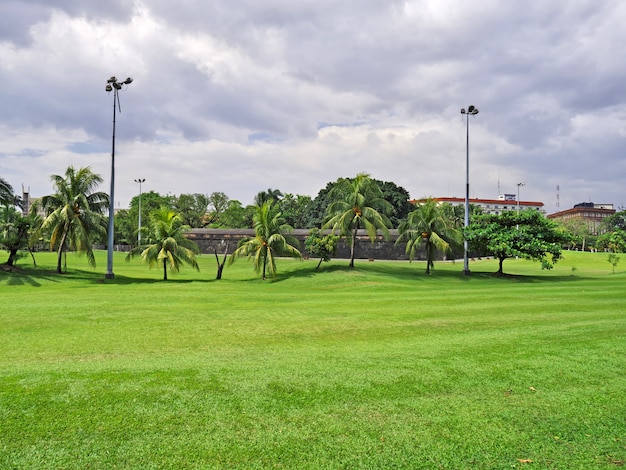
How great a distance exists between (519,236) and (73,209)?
33.8 m

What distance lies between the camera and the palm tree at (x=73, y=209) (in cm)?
3117

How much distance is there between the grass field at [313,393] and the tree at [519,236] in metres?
23.4

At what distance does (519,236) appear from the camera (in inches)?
1350

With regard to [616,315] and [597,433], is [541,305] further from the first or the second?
[597,433]

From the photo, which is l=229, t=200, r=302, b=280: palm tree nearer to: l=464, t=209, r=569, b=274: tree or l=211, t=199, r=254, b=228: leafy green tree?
l=464, t=209, r=569, b=274: tree

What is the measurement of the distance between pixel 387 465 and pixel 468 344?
5.30 metres

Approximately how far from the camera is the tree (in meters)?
33.9

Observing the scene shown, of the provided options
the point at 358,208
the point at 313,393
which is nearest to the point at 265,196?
the point at 358,208

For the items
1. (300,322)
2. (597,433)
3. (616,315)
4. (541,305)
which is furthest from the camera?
(541,305)

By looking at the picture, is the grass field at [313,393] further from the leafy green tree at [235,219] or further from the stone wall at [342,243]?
the leafy green tree at [235,219]

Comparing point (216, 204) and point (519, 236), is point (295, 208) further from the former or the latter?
point (519, 236)

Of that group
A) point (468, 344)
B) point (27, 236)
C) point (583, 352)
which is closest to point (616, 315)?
point (583, 352)

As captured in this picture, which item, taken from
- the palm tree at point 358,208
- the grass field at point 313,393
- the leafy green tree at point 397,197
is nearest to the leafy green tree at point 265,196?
the leafy green tree at point 397,197

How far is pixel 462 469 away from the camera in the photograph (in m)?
4.26
